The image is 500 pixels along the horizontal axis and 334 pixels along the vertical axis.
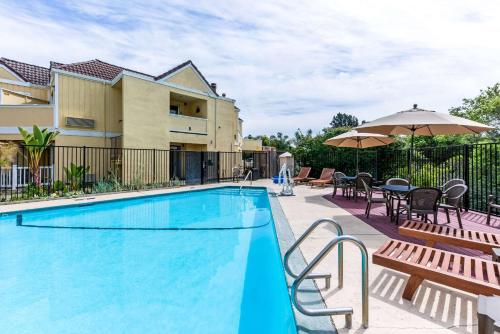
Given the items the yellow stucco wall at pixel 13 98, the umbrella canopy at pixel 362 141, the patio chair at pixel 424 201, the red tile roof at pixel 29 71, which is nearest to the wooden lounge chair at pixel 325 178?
the umbrella canopy at pixel 362 141

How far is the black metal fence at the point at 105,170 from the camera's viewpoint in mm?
11977

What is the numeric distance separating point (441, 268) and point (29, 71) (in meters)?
24.0

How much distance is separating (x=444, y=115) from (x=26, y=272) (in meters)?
8.66

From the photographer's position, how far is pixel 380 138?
11.5 meters

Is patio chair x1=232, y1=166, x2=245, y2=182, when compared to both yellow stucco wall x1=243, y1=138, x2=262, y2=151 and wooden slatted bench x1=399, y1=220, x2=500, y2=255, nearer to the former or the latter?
yellow stucco wall x1=243, y1=138, x2=262, y2=151

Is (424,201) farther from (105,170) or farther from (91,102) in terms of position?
(91,102)

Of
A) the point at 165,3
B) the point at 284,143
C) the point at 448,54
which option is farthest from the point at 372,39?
the point at 284,143

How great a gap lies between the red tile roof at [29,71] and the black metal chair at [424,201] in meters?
21.8

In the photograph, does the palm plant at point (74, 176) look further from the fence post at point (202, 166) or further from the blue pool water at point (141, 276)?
the fence post at point (202, 166)

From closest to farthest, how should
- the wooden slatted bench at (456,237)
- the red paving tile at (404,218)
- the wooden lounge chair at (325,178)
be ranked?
the wooden slatted bench at (456,237), the red paving tile at (404,218), the wooden lounge chair at (325,178)

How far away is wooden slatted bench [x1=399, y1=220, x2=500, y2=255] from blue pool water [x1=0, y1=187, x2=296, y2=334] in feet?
7.01

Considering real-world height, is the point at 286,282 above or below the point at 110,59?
below

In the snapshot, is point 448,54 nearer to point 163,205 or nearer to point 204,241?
point 204,241

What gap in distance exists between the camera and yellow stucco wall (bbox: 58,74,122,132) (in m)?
14.9
